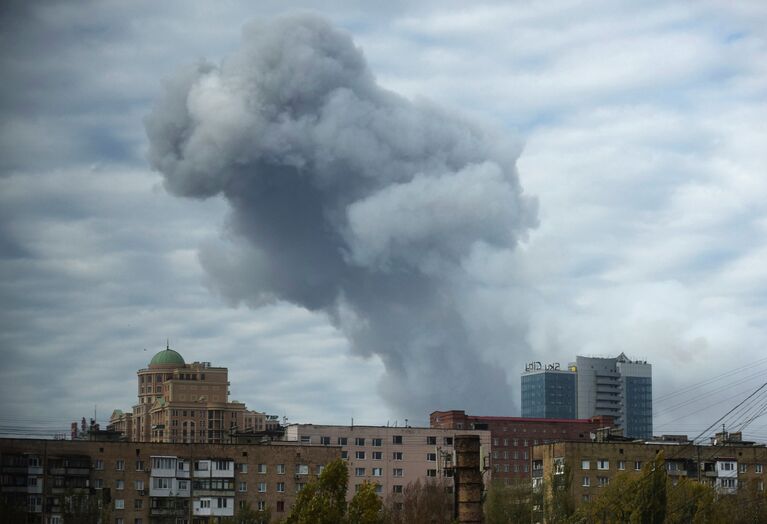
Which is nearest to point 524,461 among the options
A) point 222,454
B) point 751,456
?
point 751,456

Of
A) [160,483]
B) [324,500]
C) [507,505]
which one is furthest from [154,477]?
[324,500]

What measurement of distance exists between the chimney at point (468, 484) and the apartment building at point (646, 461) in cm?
4286

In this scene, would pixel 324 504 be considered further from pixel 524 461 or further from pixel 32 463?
pixel 524 461

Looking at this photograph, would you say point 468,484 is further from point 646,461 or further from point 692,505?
point 646,461

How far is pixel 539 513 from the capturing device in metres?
97.6

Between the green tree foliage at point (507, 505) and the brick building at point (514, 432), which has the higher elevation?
the brick building at point (514, 432)

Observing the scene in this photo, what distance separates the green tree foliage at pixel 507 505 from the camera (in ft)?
319

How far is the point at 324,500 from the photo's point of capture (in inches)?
2943

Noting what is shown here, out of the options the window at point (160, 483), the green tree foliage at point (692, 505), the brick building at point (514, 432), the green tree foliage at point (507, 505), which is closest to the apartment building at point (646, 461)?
the green tree foliage at point (507, 505)

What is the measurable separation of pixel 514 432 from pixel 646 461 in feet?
244

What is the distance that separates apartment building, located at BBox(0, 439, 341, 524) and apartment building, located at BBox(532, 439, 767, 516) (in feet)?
58.2

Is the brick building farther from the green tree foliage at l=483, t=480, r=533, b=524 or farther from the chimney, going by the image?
the chimney

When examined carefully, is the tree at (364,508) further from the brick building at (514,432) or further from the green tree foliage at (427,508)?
the brick building at (514,432)

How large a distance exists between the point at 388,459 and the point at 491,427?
5394 cm
